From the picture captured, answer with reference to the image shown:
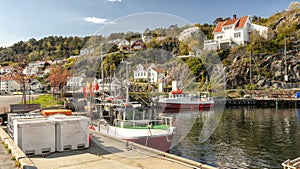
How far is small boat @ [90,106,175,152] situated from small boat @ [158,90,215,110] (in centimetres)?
2761

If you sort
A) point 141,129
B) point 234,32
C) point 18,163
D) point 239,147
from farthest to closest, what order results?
point 234,32 < point 239,147 < point 141,129 < point 18,163

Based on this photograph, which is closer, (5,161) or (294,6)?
(5,161)

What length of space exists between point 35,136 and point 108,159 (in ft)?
9.34

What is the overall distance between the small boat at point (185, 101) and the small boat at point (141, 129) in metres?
27.6

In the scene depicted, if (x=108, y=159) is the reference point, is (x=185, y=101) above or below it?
below

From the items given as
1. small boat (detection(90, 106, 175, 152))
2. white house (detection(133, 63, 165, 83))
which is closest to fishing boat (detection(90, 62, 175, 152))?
small boat (detection(90, 106, 175, 152))

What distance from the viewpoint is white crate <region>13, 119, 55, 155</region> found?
9.12 m

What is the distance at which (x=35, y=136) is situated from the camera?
30.6 ft

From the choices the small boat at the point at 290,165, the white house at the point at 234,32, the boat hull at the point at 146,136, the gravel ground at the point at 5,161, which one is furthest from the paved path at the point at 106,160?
the white house at the point at 234,32

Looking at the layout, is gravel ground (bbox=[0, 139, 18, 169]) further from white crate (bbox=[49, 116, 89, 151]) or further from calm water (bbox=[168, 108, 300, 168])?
calm water (bbox=[168, 108, 300, 168])

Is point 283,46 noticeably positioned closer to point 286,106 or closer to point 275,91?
point 275,91

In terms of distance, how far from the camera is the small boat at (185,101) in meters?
43.9

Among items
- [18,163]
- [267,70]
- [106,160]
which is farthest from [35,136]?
[267,70]

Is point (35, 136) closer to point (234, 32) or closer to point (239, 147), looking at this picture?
point (239, 147)
